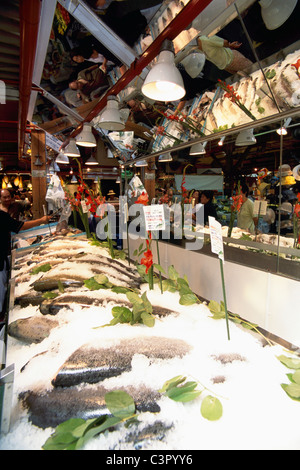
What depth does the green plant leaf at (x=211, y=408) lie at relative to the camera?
846 millimetres

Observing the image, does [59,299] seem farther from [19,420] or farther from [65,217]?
[65,217]

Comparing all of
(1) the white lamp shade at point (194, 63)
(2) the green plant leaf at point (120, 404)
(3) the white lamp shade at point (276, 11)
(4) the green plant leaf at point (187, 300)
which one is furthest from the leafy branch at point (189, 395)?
(1) the white lamp shade at point (194, 63)

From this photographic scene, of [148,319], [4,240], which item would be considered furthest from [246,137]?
[4,240]

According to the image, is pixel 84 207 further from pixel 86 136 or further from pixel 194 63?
pixel 194 63

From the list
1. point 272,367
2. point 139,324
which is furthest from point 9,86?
point 272,367

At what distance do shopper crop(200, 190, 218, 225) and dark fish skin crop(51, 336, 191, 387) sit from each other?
3.27 m

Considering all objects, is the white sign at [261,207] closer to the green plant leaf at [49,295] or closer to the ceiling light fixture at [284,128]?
the ceiling light fixture at [284,128]

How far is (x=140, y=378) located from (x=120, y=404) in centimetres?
15

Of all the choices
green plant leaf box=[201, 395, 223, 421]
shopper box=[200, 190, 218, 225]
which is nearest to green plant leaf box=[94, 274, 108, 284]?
green plant leaf box=[201, 395, 223, 421]

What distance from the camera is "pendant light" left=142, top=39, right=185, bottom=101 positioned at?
4.93 feet

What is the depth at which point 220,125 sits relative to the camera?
2.42 m

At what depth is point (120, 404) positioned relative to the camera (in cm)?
88

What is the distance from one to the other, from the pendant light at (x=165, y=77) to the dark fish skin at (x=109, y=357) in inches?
53.7

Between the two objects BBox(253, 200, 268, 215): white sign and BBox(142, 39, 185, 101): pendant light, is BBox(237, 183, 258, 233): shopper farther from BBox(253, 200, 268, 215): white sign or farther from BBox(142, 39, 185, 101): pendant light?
BBox(142, 39, 185, 101): pendant light
